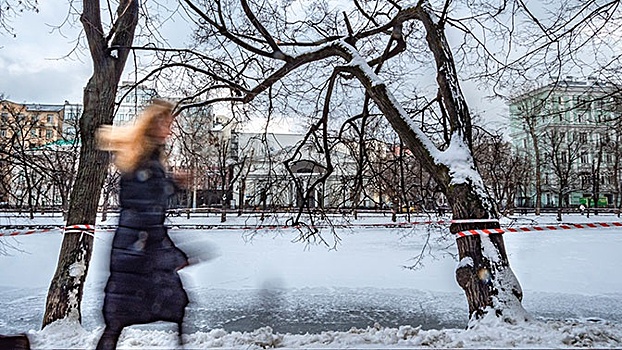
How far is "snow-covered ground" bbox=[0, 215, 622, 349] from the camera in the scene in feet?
14.0

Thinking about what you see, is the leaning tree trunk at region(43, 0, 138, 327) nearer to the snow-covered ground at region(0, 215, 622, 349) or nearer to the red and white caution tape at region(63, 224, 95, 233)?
the red and white caution tape at region(63, 224, 95, 233)

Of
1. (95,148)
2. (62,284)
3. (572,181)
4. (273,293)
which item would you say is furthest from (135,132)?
(572,181)

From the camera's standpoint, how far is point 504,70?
615cm

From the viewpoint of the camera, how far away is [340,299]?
29.1ft

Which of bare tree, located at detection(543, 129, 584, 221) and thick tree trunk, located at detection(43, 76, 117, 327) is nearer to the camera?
thick tree trunk, located at detection(43, 76, 117, 327)

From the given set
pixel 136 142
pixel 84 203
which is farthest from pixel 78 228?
pixel 136 142

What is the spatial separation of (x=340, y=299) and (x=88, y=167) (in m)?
5.48

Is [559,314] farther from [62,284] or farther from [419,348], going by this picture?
[62,284]

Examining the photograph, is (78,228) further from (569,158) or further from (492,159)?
(569,158)

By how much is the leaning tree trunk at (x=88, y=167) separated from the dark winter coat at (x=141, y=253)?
210cm

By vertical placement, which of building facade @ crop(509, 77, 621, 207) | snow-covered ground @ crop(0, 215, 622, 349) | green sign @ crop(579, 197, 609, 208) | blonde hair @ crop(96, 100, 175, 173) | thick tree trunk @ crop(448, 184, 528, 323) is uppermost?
building facade @ crop(509, 77, 621, 207)

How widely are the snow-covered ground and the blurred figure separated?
0.26 metres

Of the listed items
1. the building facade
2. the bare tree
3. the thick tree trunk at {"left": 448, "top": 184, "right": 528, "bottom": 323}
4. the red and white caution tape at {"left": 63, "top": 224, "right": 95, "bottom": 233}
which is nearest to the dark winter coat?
the red and white caution tape at {"left": 63, "top": 224, "right": 95, "bottom": 233}

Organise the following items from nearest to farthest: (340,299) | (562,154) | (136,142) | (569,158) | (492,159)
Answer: (136,142) < (340,299) < (492,159) < (569,158) < (562,154)
